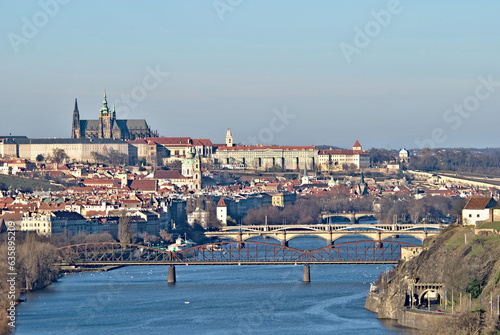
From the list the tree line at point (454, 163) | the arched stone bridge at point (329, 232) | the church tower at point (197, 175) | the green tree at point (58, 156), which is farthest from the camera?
the tree line at point (454, 163)

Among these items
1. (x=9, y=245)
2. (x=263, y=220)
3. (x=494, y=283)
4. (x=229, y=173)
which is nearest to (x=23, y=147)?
(x=229, y=173)

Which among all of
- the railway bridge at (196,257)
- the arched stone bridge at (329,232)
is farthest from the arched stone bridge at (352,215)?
the railway bridge at (196,257)

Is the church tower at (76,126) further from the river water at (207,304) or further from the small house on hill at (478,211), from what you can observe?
the small house on hill at (478,211)

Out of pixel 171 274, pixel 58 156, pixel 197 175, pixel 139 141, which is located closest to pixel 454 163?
pixel 139 141

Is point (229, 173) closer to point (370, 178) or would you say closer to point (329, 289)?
point (370, 178)

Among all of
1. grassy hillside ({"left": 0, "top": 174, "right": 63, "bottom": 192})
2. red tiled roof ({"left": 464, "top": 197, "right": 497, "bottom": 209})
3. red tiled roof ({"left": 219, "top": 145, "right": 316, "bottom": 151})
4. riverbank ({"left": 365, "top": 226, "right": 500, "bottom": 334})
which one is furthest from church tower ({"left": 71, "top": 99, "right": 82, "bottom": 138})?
riverbank ({"left": 365, "top": 226, "right": 500, "bottom": 334})

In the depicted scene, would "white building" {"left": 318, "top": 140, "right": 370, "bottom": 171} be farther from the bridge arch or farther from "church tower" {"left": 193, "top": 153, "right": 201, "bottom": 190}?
the bridge arch
